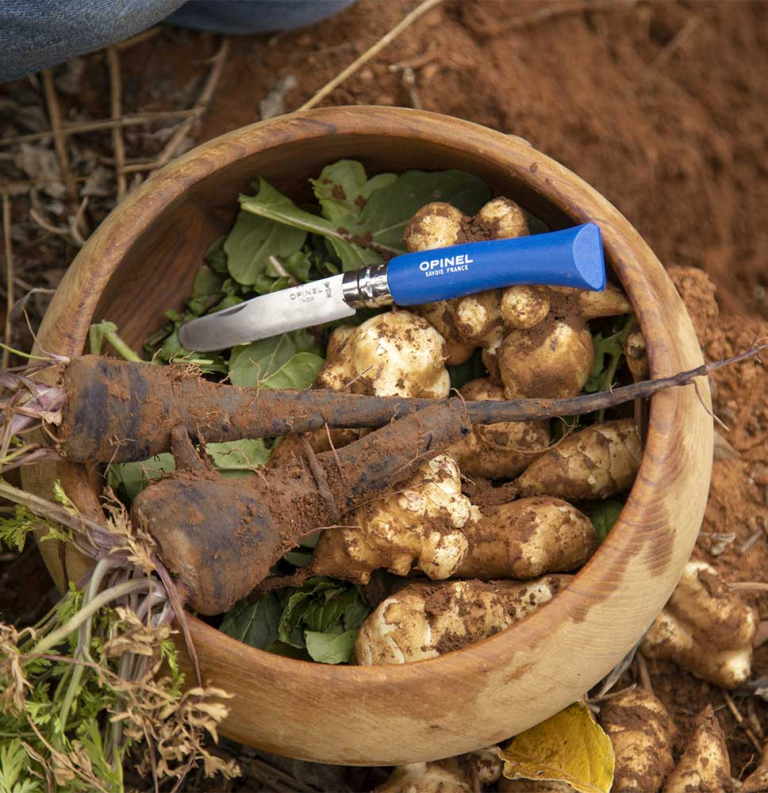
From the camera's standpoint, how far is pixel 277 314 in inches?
66.8

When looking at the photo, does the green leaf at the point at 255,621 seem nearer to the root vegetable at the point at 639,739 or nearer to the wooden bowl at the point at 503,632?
the wooden bowl at the point at 503,632

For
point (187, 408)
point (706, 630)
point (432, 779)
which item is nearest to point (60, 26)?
point (187, 408)

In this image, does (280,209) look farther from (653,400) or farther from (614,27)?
(614,27)

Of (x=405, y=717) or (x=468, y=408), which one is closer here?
(x=405, y=717)

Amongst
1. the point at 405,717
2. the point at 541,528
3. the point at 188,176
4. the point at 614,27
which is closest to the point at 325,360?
the point at 188,176

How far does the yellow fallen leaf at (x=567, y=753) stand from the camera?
1572 mm

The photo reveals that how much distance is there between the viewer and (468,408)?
156 centimetres

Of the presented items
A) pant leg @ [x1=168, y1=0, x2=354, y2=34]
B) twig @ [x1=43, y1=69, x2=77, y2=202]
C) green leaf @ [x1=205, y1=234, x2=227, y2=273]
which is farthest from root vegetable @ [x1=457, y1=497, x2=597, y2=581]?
twig @ [x1=43, y1=69, x2=77, y2=202]

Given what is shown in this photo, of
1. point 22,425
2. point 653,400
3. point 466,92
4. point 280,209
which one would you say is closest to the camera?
point 22,425

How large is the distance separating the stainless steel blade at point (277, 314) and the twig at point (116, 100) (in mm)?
751

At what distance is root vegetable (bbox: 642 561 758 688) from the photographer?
1851mm

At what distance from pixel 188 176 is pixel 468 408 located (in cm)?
62

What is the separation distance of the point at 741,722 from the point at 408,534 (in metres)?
0.93

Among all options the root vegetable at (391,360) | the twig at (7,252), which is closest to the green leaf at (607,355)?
the root vegetable at (391,360)
